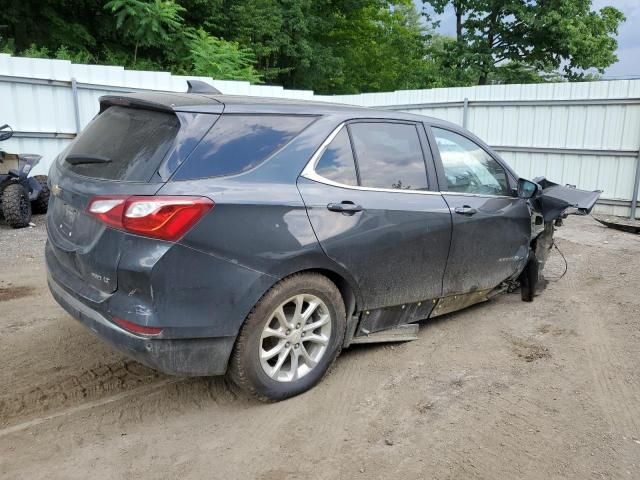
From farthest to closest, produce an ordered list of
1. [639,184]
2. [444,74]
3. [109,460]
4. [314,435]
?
1. [444,74]
2. [639,184]
3. [314,435]
4. [109,460]

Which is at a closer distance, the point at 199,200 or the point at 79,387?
the point at 199,200

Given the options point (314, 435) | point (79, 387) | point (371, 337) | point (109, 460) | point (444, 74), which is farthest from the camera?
point (444, 74)

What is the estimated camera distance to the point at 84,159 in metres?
3.21

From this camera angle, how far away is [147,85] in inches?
401

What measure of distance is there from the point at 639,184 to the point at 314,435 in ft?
31.3

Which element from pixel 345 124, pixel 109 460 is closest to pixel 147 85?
pixel 345 124

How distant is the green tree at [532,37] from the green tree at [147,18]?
14129mm

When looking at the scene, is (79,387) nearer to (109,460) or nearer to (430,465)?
(109,460)

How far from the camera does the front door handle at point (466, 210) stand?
411 cm

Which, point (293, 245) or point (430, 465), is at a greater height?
point (293, 245)

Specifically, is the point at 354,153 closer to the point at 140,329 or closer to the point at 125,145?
the point at 125,145

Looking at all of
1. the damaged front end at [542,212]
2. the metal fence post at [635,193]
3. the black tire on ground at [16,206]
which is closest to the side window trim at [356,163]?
the damaged front end at [542,212]

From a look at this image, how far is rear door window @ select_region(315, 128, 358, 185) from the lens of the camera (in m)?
3.41

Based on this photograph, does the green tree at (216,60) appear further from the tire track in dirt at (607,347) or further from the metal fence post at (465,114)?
the tire track in dirt at (607,347)
